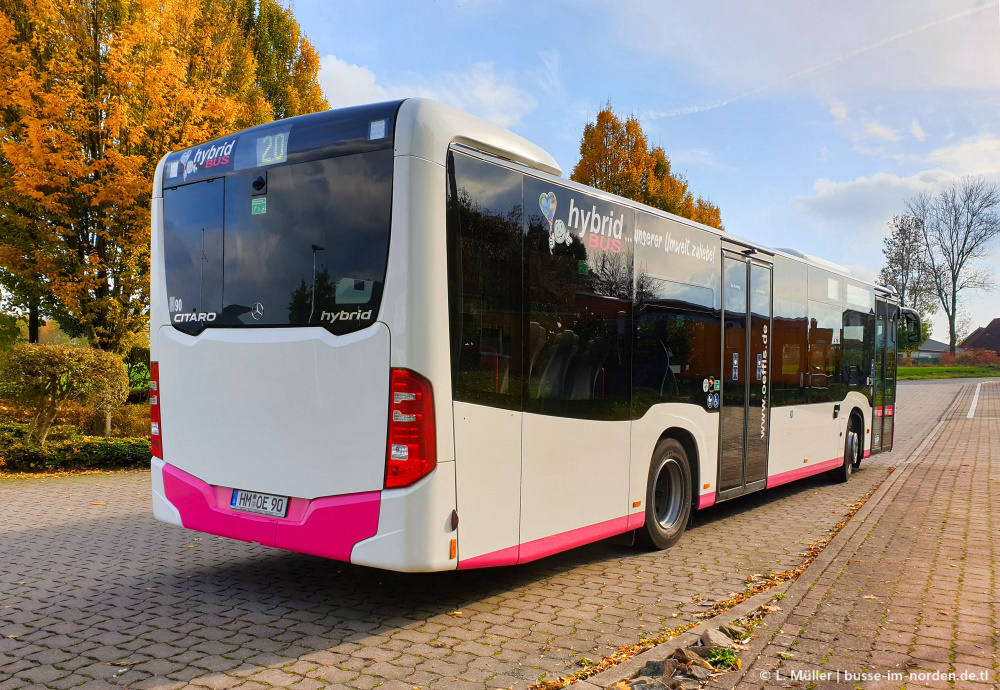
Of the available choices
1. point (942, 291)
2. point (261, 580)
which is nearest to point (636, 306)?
point (261, 580)

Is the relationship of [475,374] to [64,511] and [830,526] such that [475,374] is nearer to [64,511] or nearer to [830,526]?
[830,526]

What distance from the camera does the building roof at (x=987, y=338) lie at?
10312 centimetres

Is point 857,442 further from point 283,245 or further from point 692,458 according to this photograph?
point 283,245

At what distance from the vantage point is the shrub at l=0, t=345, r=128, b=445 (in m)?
11.0

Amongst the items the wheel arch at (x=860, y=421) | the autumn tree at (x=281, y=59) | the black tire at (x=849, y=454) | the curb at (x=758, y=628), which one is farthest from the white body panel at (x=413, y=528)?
the autumn tree at (x=281, y=59)

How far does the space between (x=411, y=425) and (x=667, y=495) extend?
3.56m

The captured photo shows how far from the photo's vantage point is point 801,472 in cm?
1002

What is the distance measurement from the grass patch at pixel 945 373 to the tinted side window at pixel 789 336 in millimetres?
56994

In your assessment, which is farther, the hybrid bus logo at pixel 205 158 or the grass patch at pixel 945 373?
the grass patch at pixel 945 373

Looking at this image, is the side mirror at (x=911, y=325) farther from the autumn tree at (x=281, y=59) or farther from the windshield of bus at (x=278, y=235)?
the autumn tree at (x=281, y=59)

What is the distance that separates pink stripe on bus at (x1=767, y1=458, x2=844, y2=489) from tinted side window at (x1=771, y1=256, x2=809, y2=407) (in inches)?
33.8

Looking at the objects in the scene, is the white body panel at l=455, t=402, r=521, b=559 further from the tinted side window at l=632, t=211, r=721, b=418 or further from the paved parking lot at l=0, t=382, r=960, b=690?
the tinted side window at l=632, t=211, r=721, b=418

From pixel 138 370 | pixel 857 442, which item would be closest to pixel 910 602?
pixel 857 442

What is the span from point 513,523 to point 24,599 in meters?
3.49
